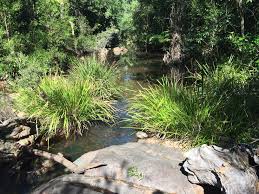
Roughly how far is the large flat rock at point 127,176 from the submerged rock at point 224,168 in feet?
1.02

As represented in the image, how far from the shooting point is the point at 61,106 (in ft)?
30.1

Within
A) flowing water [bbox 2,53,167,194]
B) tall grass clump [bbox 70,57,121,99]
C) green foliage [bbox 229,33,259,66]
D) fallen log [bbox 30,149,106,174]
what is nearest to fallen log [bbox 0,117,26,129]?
flowing water [bbox 2,53,167,194]

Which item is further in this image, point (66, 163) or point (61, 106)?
point (61, 106)

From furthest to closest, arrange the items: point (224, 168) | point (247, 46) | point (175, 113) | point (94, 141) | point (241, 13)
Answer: point (241, 13), point (247, 46), point (94, 141), point (175, 113), point (224, 168)

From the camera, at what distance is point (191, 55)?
15.0 m

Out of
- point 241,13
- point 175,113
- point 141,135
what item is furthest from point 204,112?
point 241,13

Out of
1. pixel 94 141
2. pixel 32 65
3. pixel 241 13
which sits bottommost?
pixel 94 141

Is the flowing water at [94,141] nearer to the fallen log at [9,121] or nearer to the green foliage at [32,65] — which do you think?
the fallen log at [9,121]

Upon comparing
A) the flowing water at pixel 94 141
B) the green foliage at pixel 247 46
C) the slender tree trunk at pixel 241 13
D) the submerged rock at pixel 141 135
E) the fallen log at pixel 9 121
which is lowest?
the flowing water at pixel 94 141

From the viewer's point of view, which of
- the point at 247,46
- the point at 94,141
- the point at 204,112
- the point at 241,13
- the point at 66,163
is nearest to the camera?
the point at 66,163

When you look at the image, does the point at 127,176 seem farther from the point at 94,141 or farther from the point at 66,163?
the point at 94,141

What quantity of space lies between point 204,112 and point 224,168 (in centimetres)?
237

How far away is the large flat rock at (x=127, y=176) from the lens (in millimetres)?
5965

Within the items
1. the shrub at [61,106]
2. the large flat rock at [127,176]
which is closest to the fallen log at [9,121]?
the shrub at [61,106]
